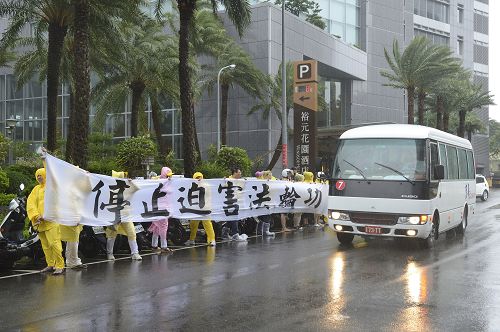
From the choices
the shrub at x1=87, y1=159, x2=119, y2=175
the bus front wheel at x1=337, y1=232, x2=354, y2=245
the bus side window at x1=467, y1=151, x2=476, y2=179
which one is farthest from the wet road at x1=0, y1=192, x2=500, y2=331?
the shrub at x1=87, y1=159, x2=119, y2=175

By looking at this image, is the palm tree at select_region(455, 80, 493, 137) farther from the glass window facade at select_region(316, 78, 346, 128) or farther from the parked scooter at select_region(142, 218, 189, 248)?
the parked scooter at select_region(142, 218, 189, 248)

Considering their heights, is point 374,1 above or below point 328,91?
above

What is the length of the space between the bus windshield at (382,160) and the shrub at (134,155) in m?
16.9

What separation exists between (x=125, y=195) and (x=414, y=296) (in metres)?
6.60

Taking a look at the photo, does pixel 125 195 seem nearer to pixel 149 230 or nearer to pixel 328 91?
pixel 149 230

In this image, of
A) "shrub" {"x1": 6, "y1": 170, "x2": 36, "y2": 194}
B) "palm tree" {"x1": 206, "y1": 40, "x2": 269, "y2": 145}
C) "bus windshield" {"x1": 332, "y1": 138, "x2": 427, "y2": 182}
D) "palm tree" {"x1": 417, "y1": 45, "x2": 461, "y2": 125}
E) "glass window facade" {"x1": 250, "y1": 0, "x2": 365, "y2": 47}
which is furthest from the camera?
"glass window facade" {"x1": 250, "y1": 0, "x2": 365, "y2": 47}

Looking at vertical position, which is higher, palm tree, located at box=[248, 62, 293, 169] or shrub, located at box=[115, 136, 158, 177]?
palm tree, located at box=[248, 62, 293, 169]

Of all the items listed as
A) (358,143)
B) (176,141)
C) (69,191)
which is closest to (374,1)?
(176,141)

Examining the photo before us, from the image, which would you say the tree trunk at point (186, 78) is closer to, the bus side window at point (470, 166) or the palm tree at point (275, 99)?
the bus side window at point (470, 166)

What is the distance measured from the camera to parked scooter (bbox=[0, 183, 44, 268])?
32.6 feet

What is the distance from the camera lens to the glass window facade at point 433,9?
72500 mm

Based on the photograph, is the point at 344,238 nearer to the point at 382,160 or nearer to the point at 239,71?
the point at 382,160

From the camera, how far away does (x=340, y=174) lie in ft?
43.3

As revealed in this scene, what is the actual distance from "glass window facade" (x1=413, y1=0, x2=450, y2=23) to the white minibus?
63.5 meters
